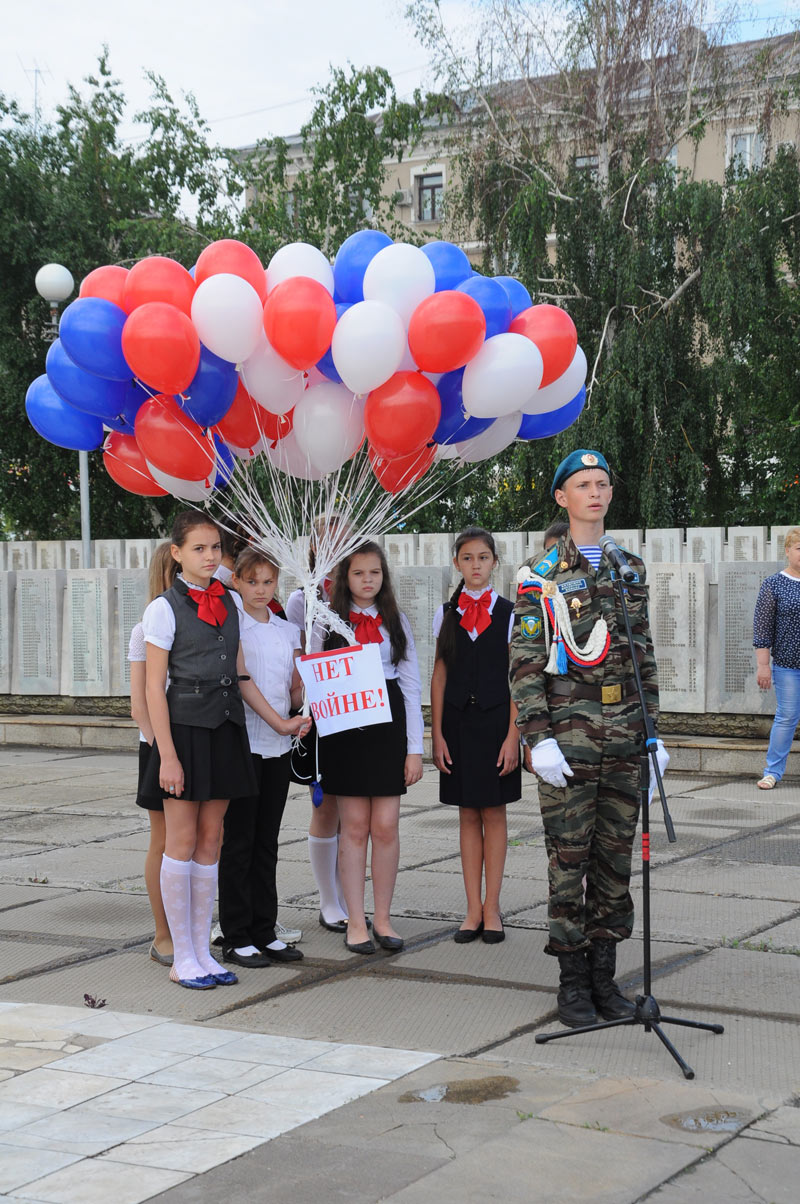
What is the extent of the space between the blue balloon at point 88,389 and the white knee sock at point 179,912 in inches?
82.3

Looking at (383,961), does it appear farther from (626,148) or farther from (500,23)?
(500,23)

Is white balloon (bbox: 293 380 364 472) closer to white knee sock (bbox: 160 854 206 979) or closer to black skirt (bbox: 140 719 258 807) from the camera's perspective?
black skirt (bbox: 140 719 258 807)

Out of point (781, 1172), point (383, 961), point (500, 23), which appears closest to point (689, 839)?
point (383, 961)

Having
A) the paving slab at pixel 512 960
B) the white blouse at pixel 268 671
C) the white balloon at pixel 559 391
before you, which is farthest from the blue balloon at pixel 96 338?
the paving slab at pixel 512 960

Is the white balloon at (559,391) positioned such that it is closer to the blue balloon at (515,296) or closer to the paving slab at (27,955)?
the blue balloon at (515,296)

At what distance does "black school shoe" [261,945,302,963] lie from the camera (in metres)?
5.93

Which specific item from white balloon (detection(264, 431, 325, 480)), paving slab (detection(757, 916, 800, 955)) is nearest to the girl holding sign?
white balloon (detection(264, 431, 325, 480))

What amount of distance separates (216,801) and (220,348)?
76.4 inches

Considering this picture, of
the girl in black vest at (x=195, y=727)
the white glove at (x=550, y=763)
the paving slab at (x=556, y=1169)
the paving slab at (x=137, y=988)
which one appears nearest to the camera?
the paving slab at (x=556, y=1169)

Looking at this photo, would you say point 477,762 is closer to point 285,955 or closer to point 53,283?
point 285,955

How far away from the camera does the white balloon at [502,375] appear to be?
6.01 metres

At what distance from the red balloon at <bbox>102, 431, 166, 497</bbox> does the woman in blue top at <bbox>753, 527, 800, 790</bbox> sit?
5.48 m

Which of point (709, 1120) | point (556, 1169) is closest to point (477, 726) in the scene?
point (709, 1120)

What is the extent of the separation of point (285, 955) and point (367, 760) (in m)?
0.92
